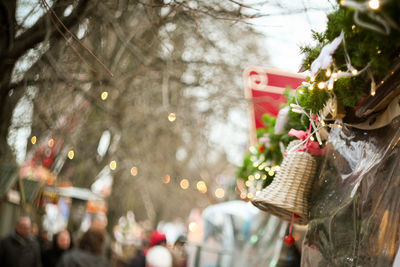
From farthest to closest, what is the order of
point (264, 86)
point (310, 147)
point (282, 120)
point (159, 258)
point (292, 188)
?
point (264, 86) < point (159, 258) < point (282, 120) < point (310, 147) < point (292, 188)

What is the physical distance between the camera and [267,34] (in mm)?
5039

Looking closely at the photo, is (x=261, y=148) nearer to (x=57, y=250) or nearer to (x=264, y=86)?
(x=264, y=86)

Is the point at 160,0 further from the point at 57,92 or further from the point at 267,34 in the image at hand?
the point at 57,92

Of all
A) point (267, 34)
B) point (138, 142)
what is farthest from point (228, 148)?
point (267, 34)

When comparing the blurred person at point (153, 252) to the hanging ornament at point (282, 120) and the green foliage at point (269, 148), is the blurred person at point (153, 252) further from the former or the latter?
the hanging ornament at point (282, 120)

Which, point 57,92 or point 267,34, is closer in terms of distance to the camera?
point 267,34

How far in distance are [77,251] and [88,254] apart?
0.51 feet

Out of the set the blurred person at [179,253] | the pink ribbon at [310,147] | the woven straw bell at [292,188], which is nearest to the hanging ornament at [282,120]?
the pink ribbon at [310,147]

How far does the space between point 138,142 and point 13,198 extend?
3.21 metres

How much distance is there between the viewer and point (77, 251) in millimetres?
6859

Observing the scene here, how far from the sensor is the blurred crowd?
22.2ft

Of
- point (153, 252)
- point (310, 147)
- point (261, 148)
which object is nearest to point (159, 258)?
point (153, 252)

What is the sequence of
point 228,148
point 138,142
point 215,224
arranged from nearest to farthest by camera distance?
point 215,224 → point 138,142 → point 228,148

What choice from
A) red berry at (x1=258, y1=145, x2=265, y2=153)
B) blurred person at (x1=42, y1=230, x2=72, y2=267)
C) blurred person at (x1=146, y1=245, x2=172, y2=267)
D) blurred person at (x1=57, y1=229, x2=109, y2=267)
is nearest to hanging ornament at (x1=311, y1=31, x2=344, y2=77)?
red berry at (x1=258, y1=145, x2=265, y2=153)
